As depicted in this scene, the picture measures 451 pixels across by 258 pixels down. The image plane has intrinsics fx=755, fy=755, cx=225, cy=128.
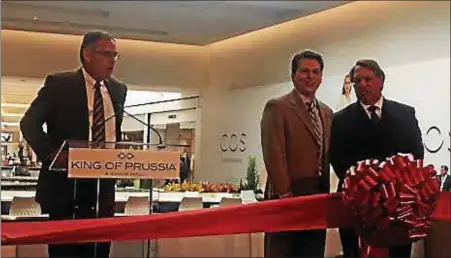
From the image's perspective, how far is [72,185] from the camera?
1.39 metres

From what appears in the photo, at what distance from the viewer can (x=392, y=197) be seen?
137 cm

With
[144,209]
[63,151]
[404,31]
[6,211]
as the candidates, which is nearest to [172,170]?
[144,209]

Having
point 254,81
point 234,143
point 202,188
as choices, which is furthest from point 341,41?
point 202,188

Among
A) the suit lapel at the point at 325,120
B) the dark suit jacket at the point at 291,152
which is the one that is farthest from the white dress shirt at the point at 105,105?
the suit lapel at the point at 325,120

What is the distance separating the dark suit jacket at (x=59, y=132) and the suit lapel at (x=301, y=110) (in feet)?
1.26

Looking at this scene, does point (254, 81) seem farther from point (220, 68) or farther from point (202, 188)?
point (202, 188)

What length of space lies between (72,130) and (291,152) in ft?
1.52

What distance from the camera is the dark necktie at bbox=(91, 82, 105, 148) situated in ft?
4.60

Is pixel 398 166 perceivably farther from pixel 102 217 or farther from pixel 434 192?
pixel 102 217

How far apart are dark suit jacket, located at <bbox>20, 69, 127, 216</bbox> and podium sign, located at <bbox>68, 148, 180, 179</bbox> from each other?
0.02 meters

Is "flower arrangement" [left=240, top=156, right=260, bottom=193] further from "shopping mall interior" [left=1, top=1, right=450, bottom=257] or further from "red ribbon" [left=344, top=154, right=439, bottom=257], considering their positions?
"red ribbon" [left=344, top=154, right=439, bottom=257]

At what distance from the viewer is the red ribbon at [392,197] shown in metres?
1.38

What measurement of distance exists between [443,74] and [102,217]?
235 centimetres

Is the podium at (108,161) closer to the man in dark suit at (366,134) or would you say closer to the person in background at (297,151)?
the person in background at (297,151)
